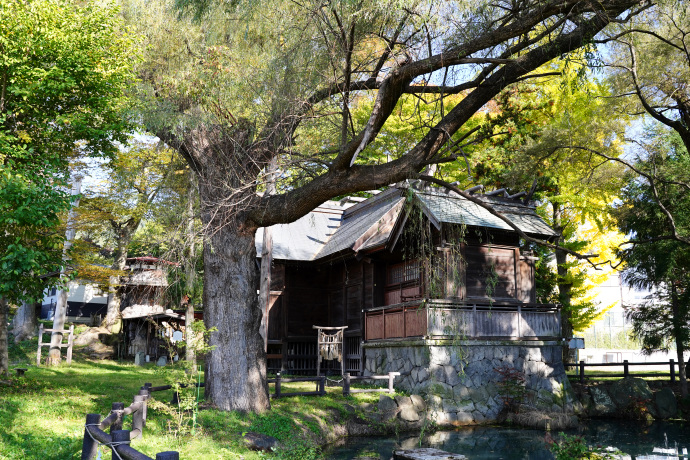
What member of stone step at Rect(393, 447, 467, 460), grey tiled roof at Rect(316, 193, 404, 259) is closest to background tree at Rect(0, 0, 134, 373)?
stone step at Rect(393, 447, 467, 460)

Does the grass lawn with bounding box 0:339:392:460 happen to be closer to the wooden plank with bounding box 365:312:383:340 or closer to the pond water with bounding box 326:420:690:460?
the pond water with bounding box 326:420:690:460

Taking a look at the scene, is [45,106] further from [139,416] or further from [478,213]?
[478,213]

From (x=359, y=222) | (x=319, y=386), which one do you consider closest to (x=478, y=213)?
(x=359, y=222)

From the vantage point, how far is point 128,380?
16.9 metres

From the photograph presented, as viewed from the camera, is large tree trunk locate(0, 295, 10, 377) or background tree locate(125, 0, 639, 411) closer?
background tree locate(125, 0, 639, 411)

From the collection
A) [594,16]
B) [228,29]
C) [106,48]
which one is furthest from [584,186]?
[106,48]

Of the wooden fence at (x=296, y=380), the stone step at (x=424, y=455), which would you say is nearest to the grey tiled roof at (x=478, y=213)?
the wooden fence at (x=296, y=380)

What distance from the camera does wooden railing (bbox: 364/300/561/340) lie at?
53.1 feet

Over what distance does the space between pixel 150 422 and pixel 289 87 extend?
21.0ft

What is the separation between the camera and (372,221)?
20.8 metres

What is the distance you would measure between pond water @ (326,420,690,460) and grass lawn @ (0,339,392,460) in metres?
0.99

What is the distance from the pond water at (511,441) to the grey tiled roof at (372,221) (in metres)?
5.75

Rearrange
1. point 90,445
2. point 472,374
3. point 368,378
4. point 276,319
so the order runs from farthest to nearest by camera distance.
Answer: point 276,319
point 472,374
point 368,378
point 90,445

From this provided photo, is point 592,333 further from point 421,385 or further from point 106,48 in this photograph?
point 106,48
